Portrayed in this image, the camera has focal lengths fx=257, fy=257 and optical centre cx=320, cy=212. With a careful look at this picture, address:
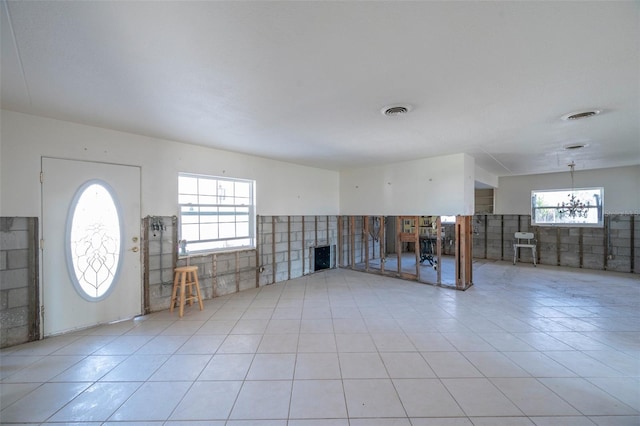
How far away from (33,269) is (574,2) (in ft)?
17.0

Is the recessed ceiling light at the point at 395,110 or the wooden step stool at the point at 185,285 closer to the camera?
the recessed ceiling light at the point at 395,110

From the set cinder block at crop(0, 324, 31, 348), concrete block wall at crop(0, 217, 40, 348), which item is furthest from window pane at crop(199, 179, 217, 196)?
cinder block at crop(0, 324, 31, 348)

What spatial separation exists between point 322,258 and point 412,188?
279 centimetres

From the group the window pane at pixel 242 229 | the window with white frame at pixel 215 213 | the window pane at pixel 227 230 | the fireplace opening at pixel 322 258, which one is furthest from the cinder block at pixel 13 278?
the fireplace opening at pixel 322 258

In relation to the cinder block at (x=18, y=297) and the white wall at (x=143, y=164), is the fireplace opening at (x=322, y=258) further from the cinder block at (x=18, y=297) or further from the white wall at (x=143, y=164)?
the cinder block at (x=18, y=297)

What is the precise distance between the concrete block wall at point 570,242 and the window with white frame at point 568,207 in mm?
226

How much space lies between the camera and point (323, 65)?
1.95 meters

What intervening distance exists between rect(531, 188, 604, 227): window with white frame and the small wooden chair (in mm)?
502

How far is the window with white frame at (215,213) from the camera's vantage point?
426cm

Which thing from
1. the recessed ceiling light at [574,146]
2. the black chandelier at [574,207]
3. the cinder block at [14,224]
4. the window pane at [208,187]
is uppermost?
the recessed ceiling light at [574,146]

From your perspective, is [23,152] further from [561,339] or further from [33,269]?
[561,339]

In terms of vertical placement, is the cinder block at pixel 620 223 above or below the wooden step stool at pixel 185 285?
above

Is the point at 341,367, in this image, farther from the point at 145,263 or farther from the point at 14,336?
the point at 14,336

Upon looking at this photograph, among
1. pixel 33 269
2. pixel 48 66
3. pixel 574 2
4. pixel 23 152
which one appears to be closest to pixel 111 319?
pixel 33 269
